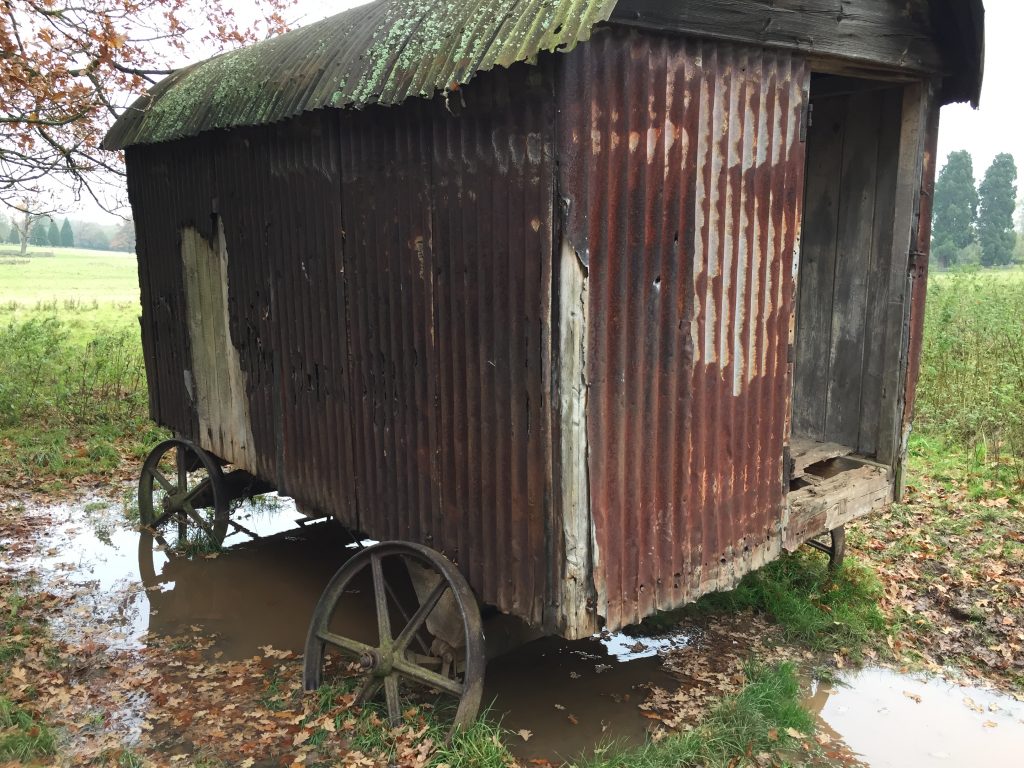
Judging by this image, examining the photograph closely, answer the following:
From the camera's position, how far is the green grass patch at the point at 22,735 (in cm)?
469

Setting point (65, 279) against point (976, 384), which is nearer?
point (976, 384)

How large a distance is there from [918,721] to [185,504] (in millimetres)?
7086

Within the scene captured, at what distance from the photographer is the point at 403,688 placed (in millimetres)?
5398

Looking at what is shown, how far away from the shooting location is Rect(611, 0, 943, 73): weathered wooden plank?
3.97m

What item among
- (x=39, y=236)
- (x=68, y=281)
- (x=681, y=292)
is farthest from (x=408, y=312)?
(x=39, y=236)

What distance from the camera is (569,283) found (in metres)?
3.89

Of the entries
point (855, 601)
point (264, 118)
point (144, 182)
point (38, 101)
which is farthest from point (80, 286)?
point (855, 601)

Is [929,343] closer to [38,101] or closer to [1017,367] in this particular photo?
[1017,367]

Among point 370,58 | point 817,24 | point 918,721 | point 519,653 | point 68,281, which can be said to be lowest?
point 918,721

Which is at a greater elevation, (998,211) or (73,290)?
(998,211)

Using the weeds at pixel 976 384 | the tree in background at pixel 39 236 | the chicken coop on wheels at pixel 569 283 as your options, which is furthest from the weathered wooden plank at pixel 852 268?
the tree in background at pixel 39 236

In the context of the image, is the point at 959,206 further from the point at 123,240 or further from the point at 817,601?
the point at 123,240

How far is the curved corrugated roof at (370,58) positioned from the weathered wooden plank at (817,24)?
437 millimetres

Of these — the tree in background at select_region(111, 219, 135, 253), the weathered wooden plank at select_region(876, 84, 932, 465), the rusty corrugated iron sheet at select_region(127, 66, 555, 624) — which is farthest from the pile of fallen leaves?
the tree in background at select_region(111, 219, 135, 253)
